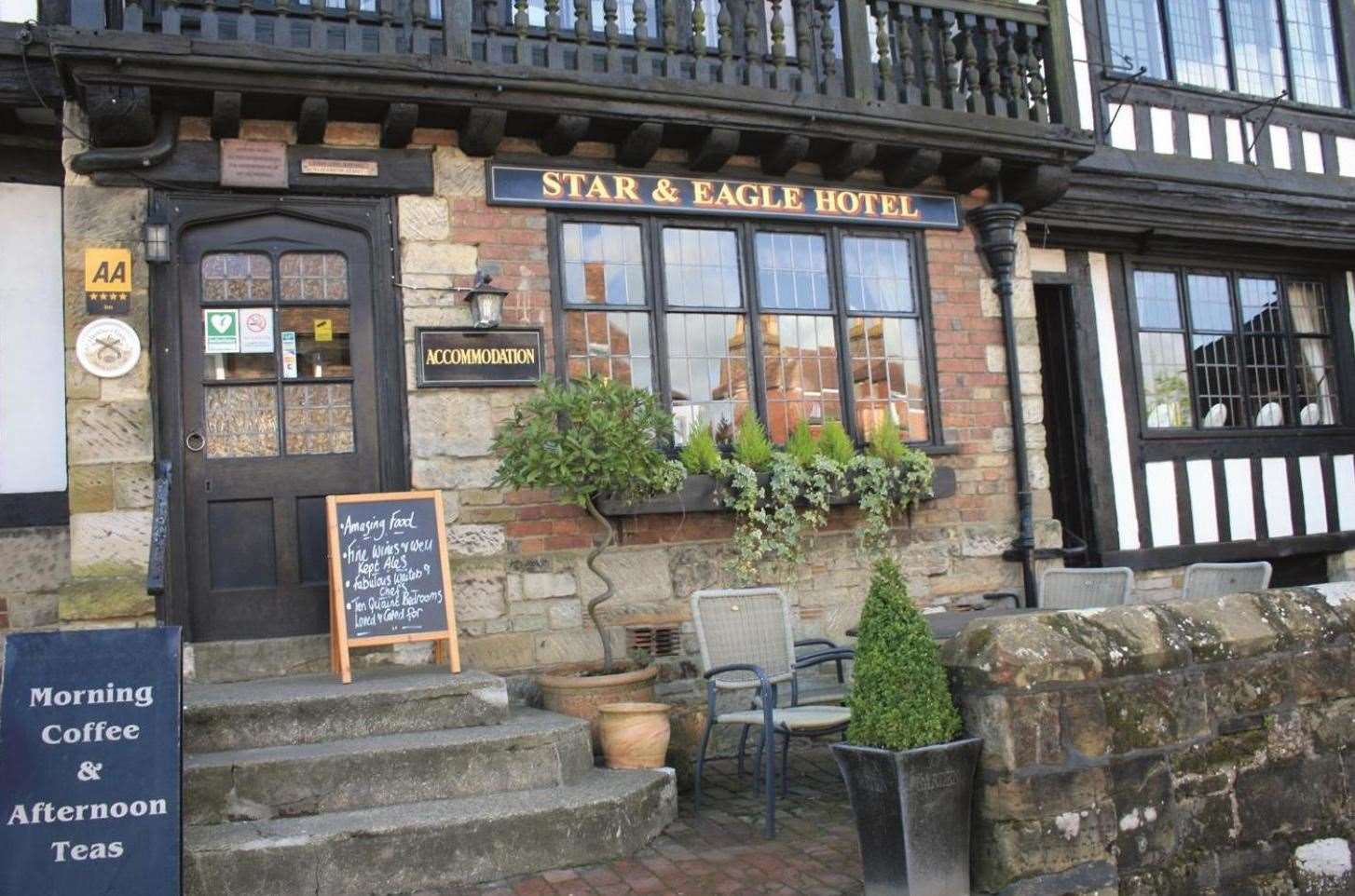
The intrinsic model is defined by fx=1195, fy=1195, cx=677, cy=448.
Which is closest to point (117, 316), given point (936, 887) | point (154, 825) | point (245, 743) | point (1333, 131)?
point (245, 743)

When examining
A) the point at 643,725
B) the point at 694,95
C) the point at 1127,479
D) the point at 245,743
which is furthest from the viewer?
the point at 1127,479

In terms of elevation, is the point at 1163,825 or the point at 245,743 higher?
the point at 245,743

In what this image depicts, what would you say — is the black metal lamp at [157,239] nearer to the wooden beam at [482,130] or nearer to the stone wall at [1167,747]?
the wooden beam at [482,130]

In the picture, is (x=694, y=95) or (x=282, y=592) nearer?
(x=282, y=592)

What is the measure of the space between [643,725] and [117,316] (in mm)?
3349

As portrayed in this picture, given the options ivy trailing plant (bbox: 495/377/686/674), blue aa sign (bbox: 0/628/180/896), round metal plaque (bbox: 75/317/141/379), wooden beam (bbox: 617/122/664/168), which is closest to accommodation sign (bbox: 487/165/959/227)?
wooden beam (bbox: 617/122/664/168)

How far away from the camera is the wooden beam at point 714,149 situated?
704 centimetres

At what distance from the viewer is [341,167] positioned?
6.51 metres

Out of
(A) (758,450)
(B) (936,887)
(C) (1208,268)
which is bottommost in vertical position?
(B) (936,887)

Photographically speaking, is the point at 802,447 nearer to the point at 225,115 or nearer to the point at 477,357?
the point at 477,357

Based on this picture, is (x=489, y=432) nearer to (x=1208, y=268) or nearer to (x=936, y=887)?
(x=936, y=887)

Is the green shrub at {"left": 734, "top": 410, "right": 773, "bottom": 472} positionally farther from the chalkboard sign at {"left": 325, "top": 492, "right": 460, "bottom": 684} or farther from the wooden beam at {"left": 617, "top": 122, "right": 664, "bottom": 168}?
the chalkboard sign at {"left": 325, "top": 492, "right": 460, "bottom": 684}

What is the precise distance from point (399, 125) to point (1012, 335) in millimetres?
4207

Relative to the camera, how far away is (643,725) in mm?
5438
